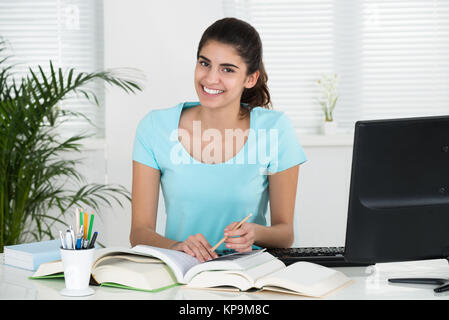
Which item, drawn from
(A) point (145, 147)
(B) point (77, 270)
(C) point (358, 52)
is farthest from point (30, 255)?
(C) point (358, 52)

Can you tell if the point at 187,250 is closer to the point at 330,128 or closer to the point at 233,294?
the point at 233,294

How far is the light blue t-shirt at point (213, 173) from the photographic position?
1911mm

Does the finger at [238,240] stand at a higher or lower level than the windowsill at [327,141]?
lower

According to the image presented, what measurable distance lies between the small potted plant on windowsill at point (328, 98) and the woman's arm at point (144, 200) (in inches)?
67.6

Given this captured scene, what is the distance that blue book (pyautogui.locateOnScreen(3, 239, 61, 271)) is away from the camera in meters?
1.37

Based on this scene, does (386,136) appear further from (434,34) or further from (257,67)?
(434,34)

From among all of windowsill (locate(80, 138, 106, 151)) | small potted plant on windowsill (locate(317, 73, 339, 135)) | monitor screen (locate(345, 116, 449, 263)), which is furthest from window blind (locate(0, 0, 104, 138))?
monitor screen (locate(345, 116, 449, 263))

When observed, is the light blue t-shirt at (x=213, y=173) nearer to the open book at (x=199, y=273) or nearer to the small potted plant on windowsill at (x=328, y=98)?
the open book at (x=199, y=273)

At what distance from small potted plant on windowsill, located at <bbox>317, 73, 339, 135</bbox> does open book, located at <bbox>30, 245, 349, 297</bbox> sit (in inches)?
88.6

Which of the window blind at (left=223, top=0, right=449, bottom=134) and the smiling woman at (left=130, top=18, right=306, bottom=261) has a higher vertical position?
the window blind at (left=223, top=0, right=449, bottom=134)

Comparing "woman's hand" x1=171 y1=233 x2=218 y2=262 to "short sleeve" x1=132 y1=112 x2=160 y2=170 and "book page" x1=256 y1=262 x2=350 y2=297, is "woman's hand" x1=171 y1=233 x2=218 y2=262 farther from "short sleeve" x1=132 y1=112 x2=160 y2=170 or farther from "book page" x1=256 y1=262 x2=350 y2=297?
"short sleeve" x1=132 y1=112 x2=160 y2=170

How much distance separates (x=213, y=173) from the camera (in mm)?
1903

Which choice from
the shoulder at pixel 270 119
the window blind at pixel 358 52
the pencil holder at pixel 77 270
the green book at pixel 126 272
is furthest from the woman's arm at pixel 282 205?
the window blind at pixel 358 52

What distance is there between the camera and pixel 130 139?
3.28 m
